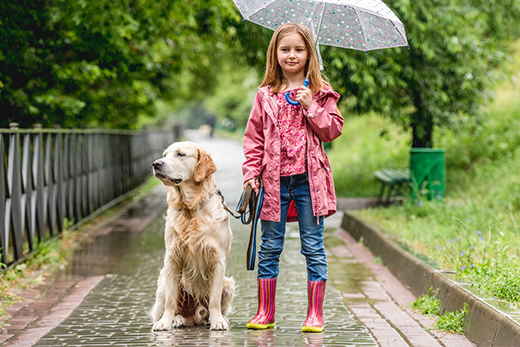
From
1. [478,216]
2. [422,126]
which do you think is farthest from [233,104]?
[478,216]

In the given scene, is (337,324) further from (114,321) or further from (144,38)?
(144,38)

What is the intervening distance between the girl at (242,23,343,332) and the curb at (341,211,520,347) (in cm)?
104

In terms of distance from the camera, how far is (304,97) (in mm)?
4379

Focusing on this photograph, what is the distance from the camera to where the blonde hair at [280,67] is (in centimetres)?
454

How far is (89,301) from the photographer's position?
5848mm

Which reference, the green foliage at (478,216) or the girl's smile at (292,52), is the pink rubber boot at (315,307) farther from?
the girl's smile at (292,52)

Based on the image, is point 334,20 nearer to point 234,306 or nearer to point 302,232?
point 302,232

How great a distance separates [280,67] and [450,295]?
2.16 meters

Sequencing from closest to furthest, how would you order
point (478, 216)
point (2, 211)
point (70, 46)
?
point (2, 211)
point (478, 216)
point (70, 46)

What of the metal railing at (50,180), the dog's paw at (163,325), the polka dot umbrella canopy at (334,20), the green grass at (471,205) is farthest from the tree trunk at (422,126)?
the dog's paw at (163,325)

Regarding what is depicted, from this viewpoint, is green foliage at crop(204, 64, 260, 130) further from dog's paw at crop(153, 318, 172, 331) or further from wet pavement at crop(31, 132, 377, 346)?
dog's paw at crop(153, 318, 172, 331)

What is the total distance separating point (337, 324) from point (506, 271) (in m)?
1.28

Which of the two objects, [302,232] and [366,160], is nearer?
[302,232]

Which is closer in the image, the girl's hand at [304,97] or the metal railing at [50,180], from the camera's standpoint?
the girl's hand at [304,97]
